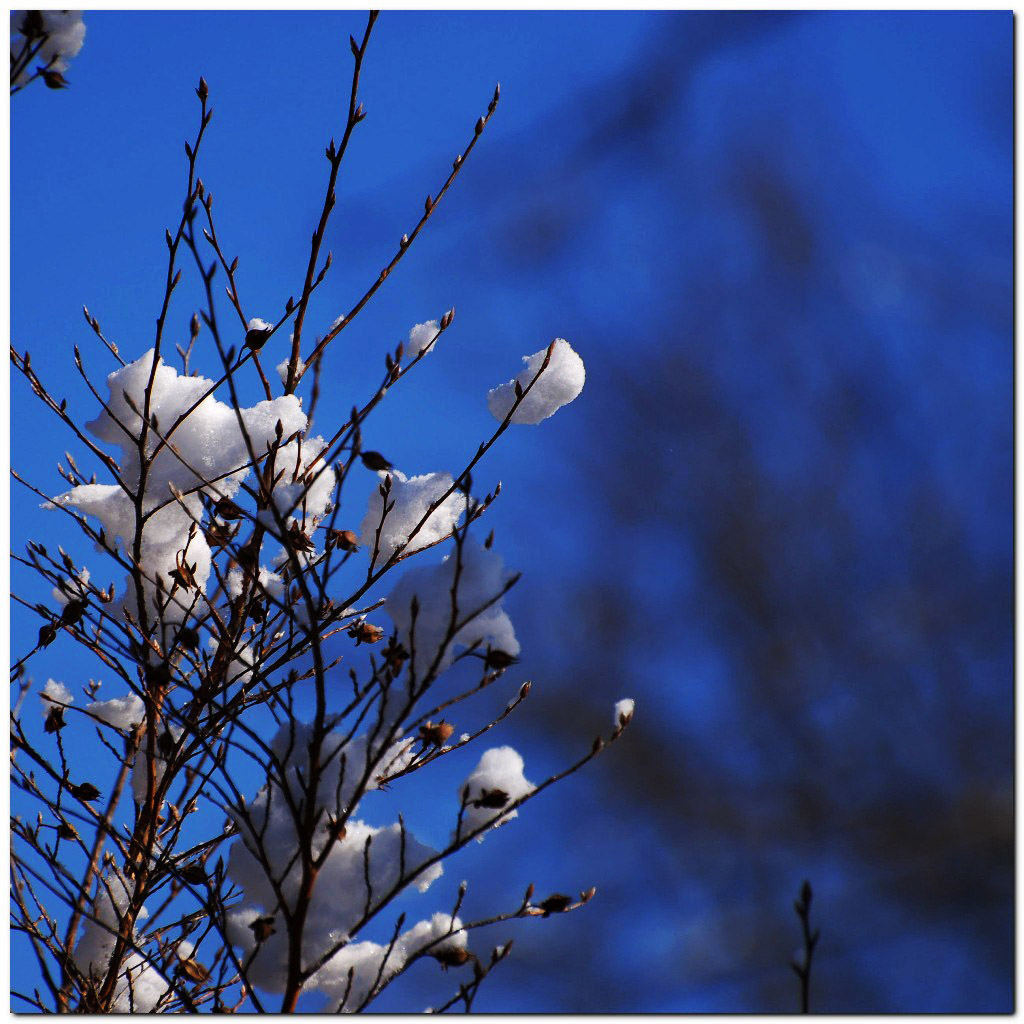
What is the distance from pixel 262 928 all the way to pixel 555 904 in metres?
0.25

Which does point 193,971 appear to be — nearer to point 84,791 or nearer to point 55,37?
point 84,791

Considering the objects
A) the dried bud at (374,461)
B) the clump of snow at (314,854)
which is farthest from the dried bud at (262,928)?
the dried bud at (374,461)

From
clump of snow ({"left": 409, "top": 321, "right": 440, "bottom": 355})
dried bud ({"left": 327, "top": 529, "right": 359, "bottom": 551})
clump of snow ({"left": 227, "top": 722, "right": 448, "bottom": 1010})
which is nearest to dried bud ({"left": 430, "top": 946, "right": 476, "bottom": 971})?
clump of snow ({"left": 227, "top": 722, "right": 448, "bottom": 1010})

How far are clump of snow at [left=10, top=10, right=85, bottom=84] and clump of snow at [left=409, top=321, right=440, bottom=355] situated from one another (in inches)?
17.5

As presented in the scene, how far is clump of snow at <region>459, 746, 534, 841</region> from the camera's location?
748 mm

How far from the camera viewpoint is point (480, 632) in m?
0.70

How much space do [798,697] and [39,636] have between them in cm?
147

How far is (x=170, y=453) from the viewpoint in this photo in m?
0.94

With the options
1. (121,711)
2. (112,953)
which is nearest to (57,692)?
(121,711)

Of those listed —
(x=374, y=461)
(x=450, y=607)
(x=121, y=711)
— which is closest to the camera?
(x=450, y=607)

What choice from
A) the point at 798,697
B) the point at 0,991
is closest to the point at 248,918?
the point at 0,991

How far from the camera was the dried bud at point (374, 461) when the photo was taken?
789mm

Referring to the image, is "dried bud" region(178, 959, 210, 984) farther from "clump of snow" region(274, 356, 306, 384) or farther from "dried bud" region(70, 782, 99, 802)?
"clump of snow" region(274, 356, 306, 384)

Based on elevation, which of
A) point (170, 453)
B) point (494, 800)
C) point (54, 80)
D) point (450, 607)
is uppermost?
point (54, 80)
